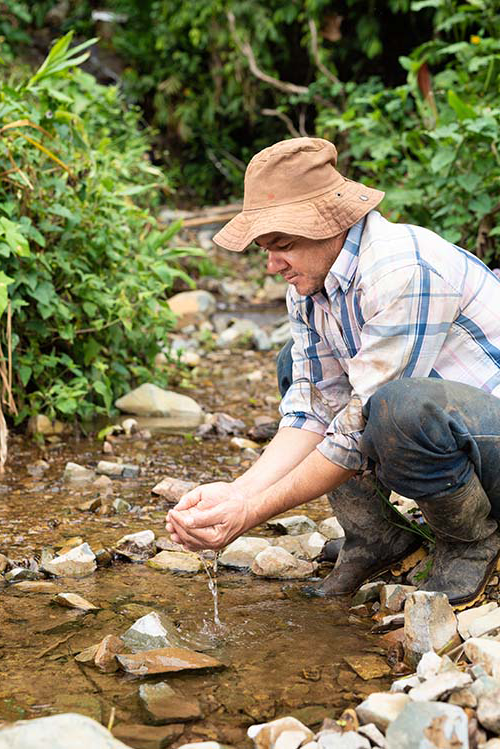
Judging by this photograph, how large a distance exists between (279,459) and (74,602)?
668 mm

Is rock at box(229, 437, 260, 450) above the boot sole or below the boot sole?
below

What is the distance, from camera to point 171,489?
3340 mm

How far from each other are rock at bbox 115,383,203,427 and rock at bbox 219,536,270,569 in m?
1.57

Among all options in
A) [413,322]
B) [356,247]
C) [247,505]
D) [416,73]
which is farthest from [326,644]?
[416,73]

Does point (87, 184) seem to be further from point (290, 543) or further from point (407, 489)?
point (407, 489)

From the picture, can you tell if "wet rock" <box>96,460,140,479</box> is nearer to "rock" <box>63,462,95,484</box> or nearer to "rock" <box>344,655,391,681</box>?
"rock" <box>63,462,95,484</box>

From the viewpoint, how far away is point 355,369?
7.09 feet

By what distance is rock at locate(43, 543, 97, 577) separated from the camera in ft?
8.83

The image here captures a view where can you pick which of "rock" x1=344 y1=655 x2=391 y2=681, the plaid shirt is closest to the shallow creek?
"rock" x1=344 y1=655 x2=391 y2=681

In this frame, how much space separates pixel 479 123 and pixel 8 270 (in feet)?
7.42

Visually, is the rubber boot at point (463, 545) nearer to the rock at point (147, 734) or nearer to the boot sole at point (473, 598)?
the boot sole at point (473, 598)

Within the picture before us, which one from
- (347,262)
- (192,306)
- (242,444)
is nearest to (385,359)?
(347,262)

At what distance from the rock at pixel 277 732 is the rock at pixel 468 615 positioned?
51 cm

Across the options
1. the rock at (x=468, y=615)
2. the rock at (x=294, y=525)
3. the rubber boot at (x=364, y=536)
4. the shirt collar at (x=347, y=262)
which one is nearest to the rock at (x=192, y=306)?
the rock at (x=294, y=525)
